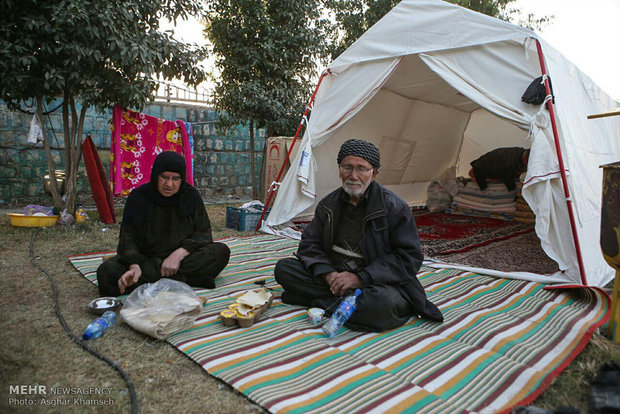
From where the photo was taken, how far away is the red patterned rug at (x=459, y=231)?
14.5ft

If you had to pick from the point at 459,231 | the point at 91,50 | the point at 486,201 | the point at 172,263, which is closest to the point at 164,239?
the point at 172,263

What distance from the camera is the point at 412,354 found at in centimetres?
198

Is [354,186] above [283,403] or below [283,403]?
above

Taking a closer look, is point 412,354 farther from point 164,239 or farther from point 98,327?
point 164,239

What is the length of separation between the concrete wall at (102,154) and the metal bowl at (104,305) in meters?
3.67

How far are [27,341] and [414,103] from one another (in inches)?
232

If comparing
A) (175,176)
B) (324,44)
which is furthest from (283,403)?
(324,44)

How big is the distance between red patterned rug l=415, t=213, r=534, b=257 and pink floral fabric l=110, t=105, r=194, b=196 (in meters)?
3.51

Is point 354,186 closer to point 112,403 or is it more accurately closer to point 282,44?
point 112,403

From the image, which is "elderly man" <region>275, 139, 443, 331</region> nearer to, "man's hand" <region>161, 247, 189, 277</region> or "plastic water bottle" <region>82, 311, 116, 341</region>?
"man's hand" <region>161, 247, 189, 277</region>

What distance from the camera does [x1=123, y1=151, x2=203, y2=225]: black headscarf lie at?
2.71 meters

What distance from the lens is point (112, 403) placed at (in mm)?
1521

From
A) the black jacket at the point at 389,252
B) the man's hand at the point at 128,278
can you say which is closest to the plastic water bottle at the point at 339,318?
the black jacket at the point at 389,252

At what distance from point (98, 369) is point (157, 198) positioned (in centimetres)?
131
